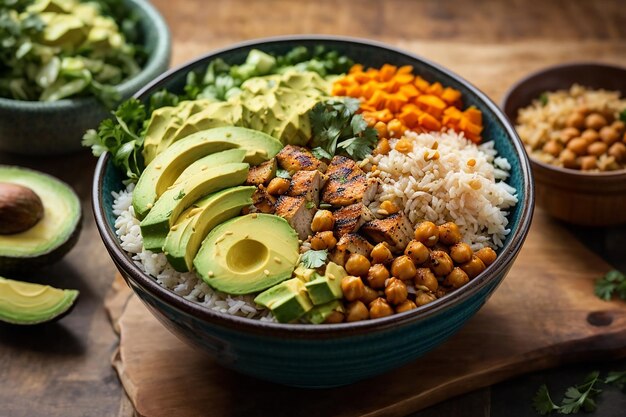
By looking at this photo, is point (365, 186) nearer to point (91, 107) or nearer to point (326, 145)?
point (326, 145)

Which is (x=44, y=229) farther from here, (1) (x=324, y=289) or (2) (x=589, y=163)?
(2) (x=589, y=163)

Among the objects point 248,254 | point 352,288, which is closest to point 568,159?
point 352,288

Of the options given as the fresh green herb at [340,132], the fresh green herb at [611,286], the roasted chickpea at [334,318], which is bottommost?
the fresh green herb at [611,286]

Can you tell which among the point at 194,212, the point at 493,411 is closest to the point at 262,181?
the point at 194,212

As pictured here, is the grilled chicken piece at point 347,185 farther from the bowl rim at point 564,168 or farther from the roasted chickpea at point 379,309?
the bowl rim at point 564,168

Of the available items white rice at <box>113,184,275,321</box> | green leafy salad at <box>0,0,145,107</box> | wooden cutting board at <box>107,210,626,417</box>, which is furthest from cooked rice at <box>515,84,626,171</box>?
green leafy salad at <box>0,0,145,107</box>

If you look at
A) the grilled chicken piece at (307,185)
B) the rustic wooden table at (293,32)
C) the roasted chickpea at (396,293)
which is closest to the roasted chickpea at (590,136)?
the rustic wooden table at (293,32)
